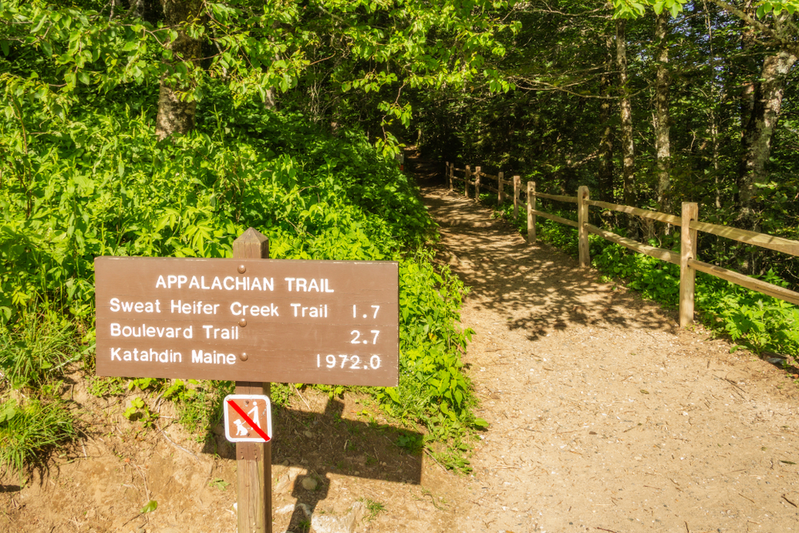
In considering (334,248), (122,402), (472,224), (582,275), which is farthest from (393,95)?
(122,402)

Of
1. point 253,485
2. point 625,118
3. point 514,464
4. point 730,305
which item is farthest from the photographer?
point 625,118

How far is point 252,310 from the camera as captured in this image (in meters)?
2.32

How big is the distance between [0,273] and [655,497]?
4588mm

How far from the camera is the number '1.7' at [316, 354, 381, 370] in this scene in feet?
7.62

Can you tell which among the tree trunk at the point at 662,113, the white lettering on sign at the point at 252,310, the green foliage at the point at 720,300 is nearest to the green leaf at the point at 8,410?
the white lettering on sign at the point at 252,310

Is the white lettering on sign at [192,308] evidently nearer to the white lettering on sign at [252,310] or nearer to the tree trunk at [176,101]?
the white lettering on sign at [252,310]

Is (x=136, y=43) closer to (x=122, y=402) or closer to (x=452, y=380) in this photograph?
(x=122, y=402)

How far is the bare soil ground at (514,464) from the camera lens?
10.4 ft

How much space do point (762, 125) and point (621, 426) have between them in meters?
5.72

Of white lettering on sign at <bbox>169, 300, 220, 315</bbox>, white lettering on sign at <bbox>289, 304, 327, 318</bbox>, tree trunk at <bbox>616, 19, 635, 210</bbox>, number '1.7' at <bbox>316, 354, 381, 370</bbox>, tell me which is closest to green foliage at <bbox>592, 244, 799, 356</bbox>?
tree trunk at <bbox>616, 19, 635, 210</bbox>

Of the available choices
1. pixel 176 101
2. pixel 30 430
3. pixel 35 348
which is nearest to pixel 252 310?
pixel 30 430

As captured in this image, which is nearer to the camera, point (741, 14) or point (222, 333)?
point (222, 333)

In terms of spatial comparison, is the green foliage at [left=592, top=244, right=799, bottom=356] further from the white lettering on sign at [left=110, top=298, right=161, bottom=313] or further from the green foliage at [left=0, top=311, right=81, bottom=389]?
the green foliage at [left=0, top=311, right=81, bottom=389]

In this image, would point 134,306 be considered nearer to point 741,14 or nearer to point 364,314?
point 364,314
